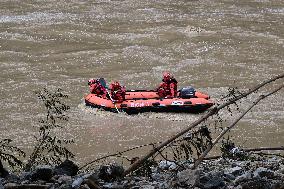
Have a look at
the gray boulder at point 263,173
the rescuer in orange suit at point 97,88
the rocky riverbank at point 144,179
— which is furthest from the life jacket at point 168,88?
the gray boulder at point 263,173

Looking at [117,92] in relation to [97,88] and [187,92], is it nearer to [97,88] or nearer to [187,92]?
[97,88]

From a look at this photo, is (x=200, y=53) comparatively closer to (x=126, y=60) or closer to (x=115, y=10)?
(x=126, y=60)

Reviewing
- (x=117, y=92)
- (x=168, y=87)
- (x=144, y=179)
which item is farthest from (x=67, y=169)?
(x=168, y=87)

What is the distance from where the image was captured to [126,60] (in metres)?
18.2

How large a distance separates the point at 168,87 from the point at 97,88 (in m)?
1.87

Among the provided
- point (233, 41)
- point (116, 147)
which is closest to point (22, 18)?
point (233, 41)

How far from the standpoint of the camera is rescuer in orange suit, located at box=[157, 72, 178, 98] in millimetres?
14344

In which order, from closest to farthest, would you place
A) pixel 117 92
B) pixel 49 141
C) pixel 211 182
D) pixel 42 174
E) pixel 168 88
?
pixel 211 182 → pixel 42 174 → pixel 49 141 → pixel 117 92 → pixel 168 88

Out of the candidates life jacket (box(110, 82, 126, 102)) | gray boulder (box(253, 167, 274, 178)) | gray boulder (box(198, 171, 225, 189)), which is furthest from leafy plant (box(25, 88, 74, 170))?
life jacket (box(110, 82, 126, 102))

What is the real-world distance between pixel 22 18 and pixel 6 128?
1021cm

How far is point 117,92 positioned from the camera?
47.4 feet

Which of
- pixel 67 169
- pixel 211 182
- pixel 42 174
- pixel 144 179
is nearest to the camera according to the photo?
pixel 211 182

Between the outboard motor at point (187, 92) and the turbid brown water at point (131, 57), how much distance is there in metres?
0.59

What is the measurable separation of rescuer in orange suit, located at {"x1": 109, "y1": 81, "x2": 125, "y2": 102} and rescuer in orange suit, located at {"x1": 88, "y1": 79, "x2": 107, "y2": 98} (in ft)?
1.70
